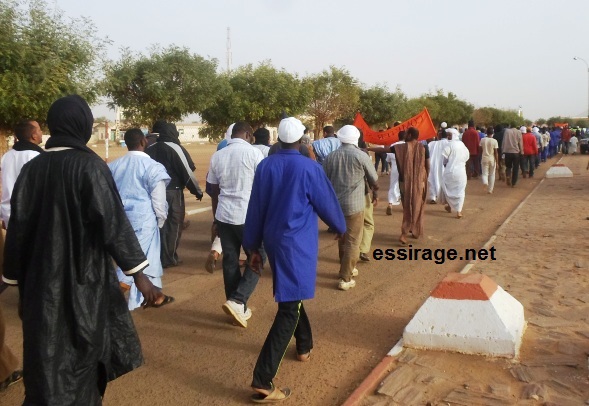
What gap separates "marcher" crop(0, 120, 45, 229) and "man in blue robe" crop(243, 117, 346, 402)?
2703mm

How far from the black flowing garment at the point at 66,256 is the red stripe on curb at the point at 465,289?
2656 millimetres

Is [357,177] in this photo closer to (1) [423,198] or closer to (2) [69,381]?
(1) [423,198]

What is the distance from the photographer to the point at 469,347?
186 inches

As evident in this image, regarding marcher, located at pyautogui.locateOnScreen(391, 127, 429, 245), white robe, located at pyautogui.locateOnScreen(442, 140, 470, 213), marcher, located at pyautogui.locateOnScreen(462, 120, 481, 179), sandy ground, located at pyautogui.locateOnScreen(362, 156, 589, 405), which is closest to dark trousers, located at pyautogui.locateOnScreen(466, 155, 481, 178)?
marcher, located at pyautogui.locateOnScreen(462, 120, 481, 179)

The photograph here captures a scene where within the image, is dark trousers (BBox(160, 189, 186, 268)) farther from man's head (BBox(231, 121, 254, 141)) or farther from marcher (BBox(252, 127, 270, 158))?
man's head (BBox(231, 121, 254, 141))

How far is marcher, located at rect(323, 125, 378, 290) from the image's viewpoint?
6.83 m

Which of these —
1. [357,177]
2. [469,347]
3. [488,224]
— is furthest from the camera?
[488,224]

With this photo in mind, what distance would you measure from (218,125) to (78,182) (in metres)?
23.3

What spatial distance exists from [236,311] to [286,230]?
164 cm

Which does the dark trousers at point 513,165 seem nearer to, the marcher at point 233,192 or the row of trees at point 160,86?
the row of trees at point 160,86

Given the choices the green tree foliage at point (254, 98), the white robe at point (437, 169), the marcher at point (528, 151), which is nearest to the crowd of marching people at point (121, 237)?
the white robe at point (437, 169)

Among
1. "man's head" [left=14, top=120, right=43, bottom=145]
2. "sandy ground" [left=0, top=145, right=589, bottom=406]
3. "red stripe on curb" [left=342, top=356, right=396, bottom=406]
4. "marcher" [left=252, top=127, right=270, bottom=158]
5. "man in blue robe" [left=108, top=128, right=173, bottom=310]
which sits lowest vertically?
"sandy ground" [left=0, top=145, right=589, bottom=406]

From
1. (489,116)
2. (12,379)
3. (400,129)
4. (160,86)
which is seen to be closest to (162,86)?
(160,86)

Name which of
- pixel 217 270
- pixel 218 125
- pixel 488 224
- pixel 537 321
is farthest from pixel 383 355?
pixel 218 125
